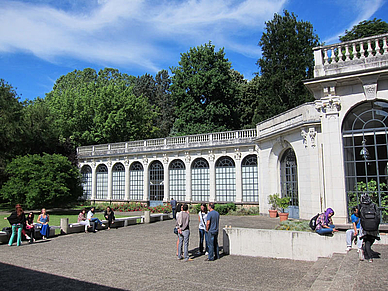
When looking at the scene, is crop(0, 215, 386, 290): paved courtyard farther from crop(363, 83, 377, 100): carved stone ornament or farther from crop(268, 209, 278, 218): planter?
crop(268, 209, 278, 218): planter

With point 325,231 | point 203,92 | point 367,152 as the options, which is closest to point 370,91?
point 367,152

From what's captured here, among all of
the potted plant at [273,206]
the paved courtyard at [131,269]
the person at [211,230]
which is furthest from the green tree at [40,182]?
the person at [211,230]

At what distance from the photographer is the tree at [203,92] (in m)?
38.7

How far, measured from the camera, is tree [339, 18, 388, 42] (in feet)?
123

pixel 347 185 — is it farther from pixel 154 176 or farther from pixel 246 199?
pixel 154 176

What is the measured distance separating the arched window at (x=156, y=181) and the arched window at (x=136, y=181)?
3.92 feet

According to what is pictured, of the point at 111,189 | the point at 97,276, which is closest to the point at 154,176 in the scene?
the point at 111,189

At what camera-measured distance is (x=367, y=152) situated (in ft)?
47.4

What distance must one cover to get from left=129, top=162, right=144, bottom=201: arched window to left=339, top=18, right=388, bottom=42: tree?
96.6 feet

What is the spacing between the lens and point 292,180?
20.4 meters

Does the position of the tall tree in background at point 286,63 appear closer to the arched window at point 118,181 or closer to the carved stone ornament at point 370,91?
the arched window at point 118,181

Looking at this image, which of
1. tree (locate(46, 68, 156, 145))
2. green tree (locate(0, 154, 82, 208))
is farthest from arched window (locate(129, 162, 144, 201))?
tree (locate(46, 68, 156, 145))

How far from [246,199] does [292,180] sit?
7762 mm

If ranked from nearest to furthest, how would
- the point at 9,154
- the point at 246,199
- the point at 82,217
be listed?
the point at 82,217, the point at 246,199, the point at 9,154
